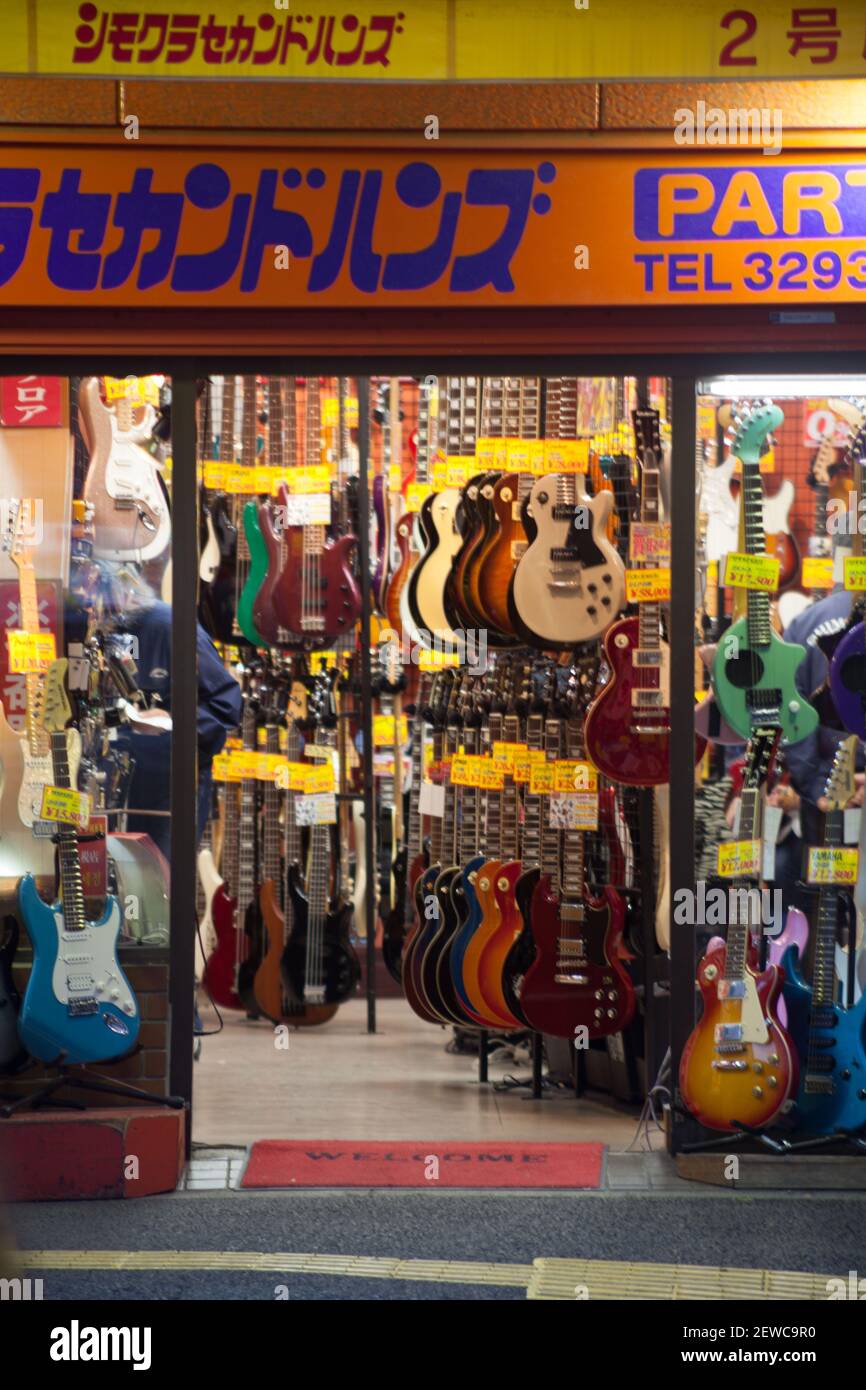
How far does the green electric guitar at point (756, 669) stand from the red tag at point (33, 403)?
2127 mm

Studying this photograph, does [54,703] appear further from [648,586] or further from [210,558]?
[648,586]

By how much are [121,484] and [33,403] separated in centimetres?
36

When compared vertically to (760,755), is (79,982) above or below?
below

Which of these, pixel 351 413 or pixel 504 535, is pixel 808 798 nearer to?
pixel 504 535

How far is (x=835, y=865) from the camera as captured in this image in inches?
212

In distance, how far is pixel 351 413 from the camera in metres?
7.31

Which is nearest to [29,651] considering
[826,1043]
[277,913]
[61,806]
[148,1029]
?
[61,806]

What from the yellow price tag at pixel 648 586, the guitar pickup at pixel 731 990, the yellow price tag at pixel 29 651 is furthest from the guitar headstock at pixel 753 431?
the yellow price tag at pixel 29 651

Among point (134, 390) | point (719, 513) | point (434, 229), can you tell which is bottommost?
point (719, 513)

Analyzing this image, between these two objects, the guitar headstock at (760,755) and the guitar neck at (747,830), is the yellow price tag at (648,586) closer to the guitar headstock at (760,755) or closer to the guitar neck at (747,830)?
the guitar headstock at (760,755)

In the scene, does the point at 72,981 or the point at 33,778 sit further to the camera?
the point at 33,778

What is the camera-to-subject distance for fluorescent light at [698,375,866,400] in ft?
17.8

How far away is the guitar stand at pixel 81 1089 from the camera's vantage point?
17.0 ft

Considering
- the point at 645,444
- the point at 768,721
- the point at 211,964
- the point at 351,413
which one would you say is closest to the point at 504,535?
the point at 645,444
